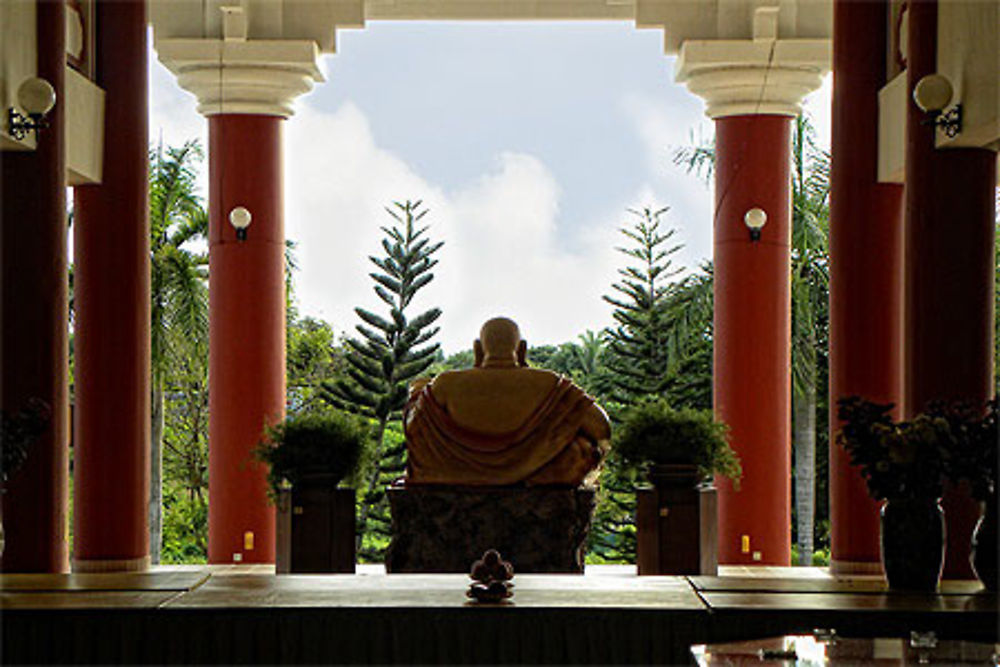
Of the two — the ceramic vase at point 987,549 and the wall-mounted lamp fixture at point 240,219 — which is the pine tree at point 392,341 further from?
the ceramic vase at point 987,549

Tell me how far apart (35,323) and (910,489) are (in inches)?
177

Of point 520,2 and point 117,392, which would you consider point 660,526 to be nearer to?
point 117,392

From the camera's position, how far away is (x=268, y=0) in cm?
1077

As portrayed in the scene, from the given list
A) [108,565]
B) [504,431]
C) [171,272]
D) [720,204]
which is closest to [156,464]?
[171,272]

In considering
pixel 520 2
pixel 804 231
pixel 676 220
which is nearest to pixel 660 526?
pixel 520 2

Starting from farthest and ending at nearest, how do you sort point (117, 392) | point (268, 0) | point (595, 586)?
1. point (268, 0)
2. point (117, 392)
3. point (595, 586)

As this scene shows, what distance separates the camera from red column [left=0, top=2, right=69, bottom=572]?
Result: 7.08 meters

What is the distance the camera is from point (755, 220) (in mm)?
10922

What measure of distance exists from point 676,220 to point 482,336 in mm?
9185

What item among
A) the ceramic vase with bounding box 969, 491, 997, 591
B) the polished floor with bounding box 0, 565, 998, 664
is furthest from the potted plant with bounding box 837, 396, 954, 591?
the polished floor with bounding box 0, 565, 998, 664

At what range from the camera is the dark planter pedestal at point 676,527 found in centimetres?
761

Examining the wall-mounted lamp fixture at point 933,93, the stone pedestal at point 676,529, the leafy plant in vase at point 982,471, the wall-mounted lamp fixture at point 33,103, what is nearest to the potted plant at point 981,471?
the leafy plant in vase at point 982,471

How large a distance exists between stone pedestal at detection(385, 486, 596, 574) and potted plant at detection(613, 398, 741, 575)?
596 millimetres

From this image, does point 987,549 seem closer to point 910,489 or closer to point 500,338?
point 910,489
